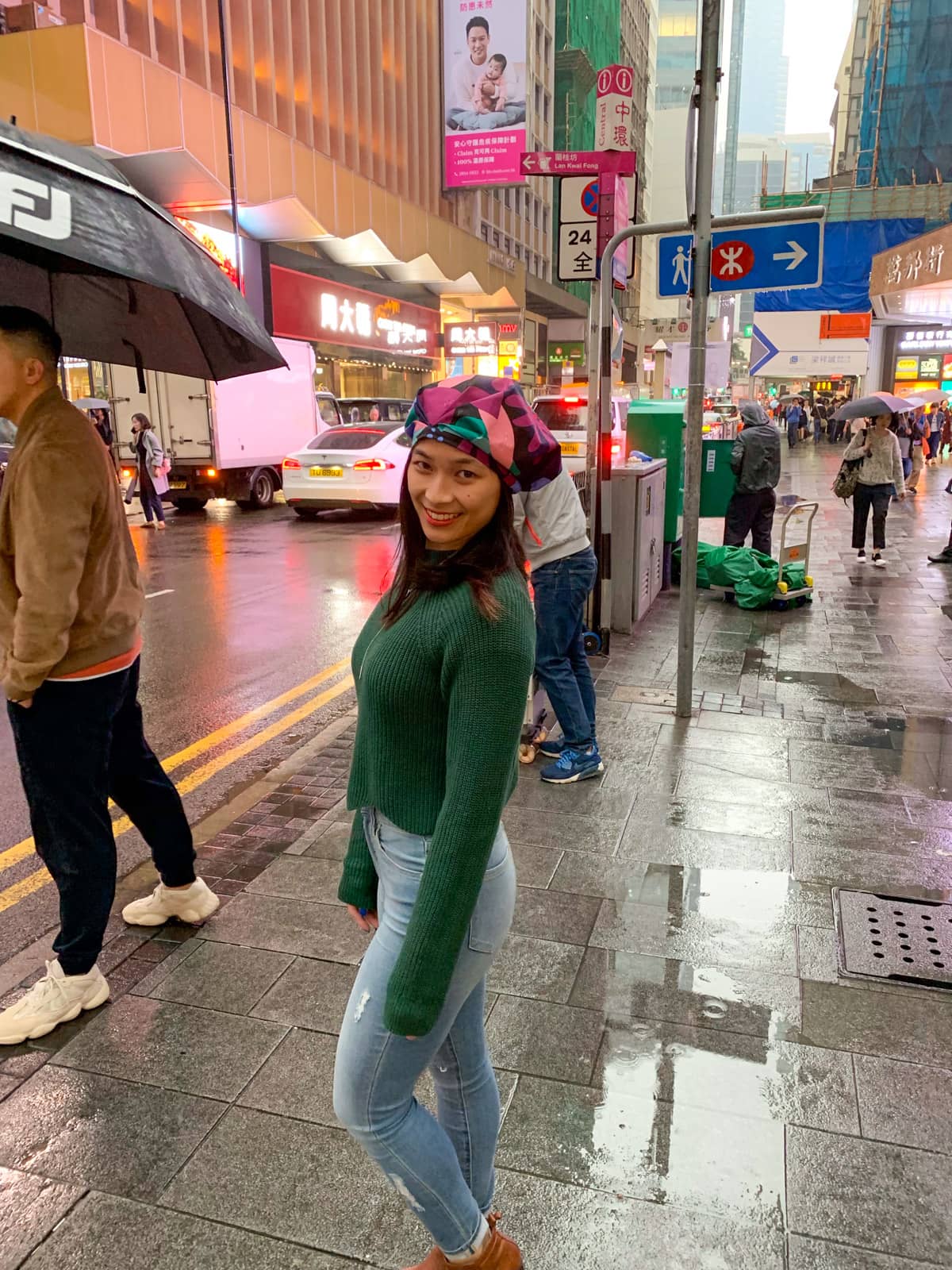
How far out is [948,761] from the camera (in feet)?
17.1

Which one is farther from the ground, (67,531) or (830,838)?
(67,531)

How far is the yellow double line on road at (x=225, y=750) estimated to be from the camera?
4.09 meters

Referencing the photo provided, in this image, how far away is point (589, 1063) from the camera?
2.77 m

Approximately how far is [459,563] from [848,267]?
2896cm

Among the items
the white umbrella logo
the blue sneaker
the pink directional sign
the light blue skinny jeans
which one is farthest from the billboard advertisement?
the light blue skinny jeans

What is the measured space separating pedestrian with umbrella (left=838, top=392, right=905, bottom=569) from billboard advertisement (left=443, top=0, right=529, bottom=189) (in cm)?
2120

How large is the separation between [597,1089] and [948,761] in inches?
135

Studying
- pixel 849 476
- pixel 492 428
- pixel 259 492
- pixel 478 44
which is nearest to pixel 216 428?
pixel 259 492

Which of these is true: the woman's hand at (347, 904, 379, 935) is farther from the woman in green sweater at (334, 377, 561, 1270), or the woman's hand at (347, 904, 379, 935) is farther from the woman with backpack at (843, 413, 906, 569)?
the woman with backpack at (843, 413, 906, 569)

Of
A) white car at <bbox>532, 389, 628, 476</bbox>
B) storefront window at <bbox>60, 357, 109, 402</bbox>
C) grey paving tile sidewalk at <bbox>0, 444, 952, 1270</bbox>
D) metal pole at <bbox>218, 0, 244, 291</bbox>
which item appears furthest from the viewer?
metal pole at <bbox>218, 0, 244, 291</bbox>

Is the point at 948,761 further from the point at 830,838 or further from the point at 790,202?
the point at 790,202

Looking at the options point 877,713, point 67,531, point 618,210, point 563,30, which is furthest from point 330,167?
point 563,30

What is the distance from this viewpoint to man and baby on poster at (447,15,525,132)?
28.6m

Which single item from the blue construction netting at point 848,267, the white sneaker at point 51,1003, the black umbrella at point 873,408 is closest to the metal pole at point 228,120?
the black umbrella at point 873,408
